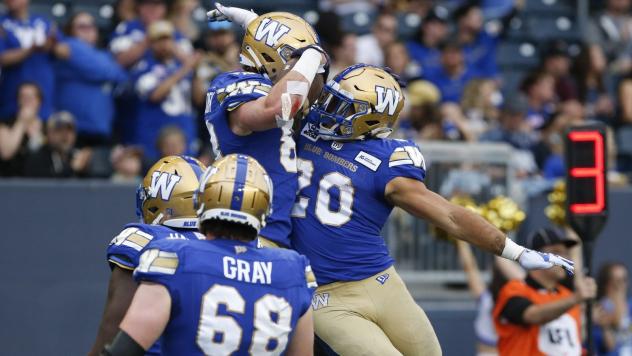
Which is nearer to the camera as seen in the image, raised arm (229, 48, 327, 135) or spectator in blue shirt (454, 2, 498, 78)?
raised arm (229, 48, 327, 135)

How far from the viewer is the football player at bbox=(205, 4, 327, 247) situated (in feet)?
16.6

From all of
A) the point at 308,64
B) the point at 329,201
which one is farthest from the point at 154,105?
the point at 308,64

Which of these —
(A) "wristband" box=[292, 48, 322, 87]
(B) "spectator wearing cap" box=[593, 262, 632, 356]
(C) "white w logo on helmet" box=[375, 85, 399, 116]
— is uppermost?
(A) "wristband" box=[292, 48, 322, 87]

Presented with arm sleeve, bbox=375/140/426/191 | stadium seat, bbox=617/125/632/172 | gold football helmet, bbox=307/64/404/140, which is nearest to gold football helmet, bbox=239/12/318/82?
gold football helmet, bbox=307/64/404/140

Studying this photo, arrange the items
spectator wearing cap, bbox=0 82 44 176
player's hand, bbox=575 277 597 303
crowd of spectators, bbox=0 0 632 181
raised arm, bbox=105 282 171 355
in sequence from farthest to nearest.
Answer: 1. crowd of spectators, bbox=0 0 632 181
2. spectator wearing cap, bbox=0 82 44 176
3. player's hand, bbox=575 277 597 303
4. raised arm, bbox=105 282 171 355

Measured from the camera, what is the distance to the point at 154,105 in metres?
10.2

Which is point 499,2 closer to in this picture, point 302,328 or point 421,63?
point 421,63

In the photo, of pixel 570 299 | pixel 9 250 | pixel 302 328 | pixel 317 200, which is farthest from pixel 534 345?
pixel 9 250

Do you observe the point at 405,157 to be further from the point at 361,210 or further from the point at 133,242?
the point at 133,242

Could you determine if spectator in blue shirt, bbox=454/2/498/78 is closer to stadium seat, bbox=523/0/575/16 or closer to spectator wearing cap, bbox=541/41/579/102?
spectator wearing cap, bbox=541/41/579/102

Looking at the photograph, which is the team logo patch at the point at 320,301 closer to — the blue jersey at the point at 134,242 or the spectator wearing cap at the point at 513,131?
the blue jersey at the point at 134,242

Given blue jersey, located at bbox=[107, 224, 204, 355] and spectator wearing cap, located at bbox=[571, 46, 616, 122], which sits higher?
blue jersey, located at bbox=[107, 224, 204, 355]

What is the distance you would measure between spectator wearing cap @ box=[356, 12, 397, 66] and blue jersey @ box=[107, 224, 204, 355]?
6.83 meters

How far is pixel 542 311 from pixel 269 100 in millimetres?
3012
